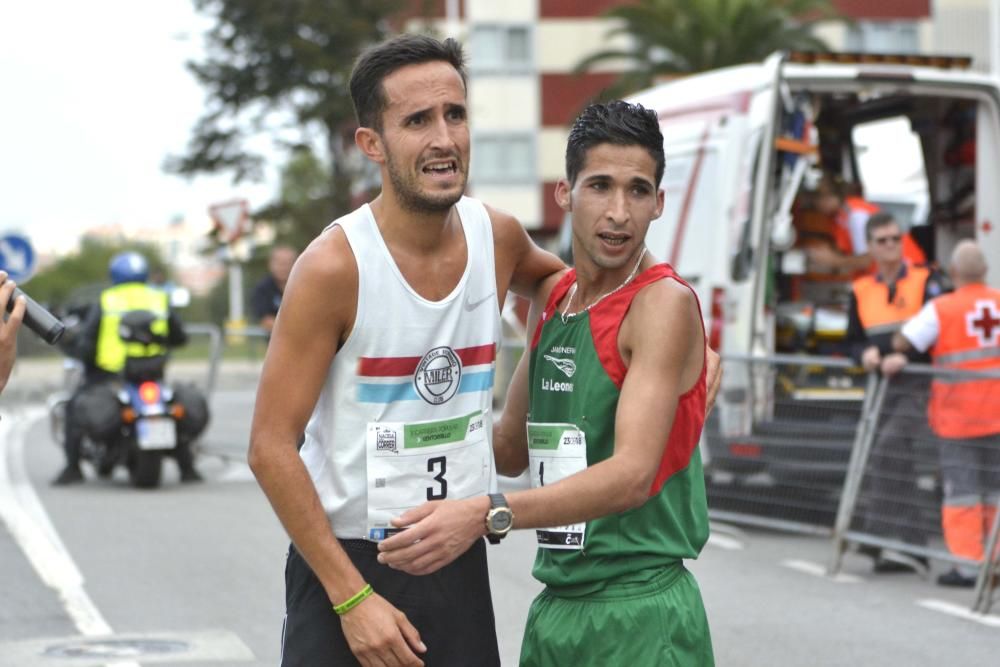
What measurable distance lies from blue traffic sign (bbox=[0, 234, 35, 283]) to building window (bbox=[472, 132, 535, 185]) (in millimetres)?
23714

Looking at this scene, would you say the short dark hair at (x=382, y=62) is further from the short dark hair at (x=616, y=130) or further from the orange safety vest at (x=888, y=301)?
the orange safety vest at (x=888, y=301)

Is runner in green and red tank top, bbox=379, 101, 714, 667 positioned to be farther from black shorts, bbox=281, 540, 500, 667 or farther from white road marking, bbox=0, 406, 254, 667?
white road marking, bbox=0, 406, 254, 667

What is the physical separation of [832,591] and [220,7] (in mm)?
29258

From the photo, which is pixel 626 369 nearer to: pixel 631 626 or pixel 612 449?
pixel 612 449

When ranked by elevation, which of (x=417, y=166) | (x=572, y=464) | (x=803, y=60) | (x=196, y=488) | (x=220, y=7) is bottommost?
(x=196, y=488)

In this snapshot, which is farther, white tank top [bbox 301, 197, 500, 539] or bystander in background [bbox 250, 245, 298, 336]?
bystander in background [bbox 250, 245, 298, 336]

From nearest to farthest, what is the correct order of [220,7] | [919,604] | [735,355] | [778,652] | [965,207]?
[778,652] < [919,604] < [735,355] < [965,207] < [220,7]

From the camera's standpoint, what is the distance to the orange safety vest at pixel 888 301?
10516mm

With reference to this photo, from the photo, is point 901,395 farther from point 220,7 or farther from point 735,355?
point 220,7

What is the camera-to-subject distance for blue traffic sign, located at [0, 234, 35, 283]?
25.4 metres

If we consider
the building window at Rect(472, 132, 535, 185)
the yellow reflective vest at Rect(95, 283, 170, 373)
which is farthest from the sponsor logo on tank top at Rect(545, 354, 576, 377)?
the building window at Rect(472, 132, 535, 185)

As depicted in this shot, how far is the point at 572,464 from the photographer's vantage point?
361cm

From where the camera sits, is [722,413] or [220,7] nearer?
[722,413]

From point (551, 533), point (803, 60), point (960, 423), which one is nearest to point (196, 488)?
point (803, 60)
